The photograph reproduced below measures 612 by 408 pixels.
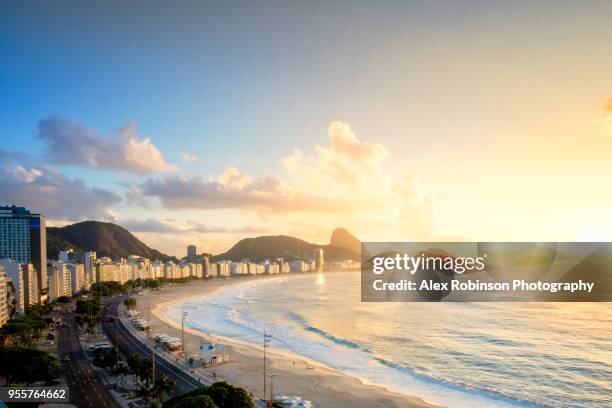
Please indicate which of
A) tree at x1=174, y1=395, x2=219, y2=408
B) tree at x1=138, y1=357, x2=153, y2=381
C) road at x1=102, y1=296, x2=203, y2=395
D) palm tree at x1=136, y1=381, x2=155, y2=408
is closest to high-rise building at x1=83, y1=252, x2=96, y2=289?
road at x1=102, y1=296, x2=203, y2=395

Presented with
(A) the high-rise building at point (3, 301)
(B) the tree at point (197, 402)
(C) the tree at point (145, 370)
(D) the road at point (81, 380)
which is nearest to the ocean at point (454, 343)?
(C) the tree at point (145, 370)

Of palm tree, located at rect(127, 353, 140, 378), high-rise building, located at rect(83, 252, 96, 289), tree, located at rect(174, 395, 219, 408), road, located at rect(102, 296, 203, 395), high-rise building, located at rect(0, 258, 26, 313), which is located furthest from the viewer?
high-rise building, located at rect(83, 252, 96, 289)

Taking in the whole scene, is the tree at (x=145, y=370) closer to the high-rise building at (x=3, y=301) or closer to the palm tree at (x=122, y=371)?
the palm tree at (x=122, y=371)

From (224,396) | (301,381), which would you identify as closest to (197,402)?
(224,396)

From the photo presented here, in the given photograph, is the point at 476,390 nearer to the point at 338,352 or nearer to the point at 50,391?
the point at 338,352

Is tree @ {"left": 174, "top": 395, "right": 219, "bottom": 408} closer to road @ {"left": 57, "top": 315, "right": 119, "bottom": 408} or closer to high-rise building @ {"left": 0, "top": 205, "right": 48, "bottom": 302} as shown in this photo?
road @ {"left": 57, "top": 315, "right": 119, "bottom": 408}

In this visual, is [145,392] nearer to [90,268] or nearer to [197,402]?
[197,402]
